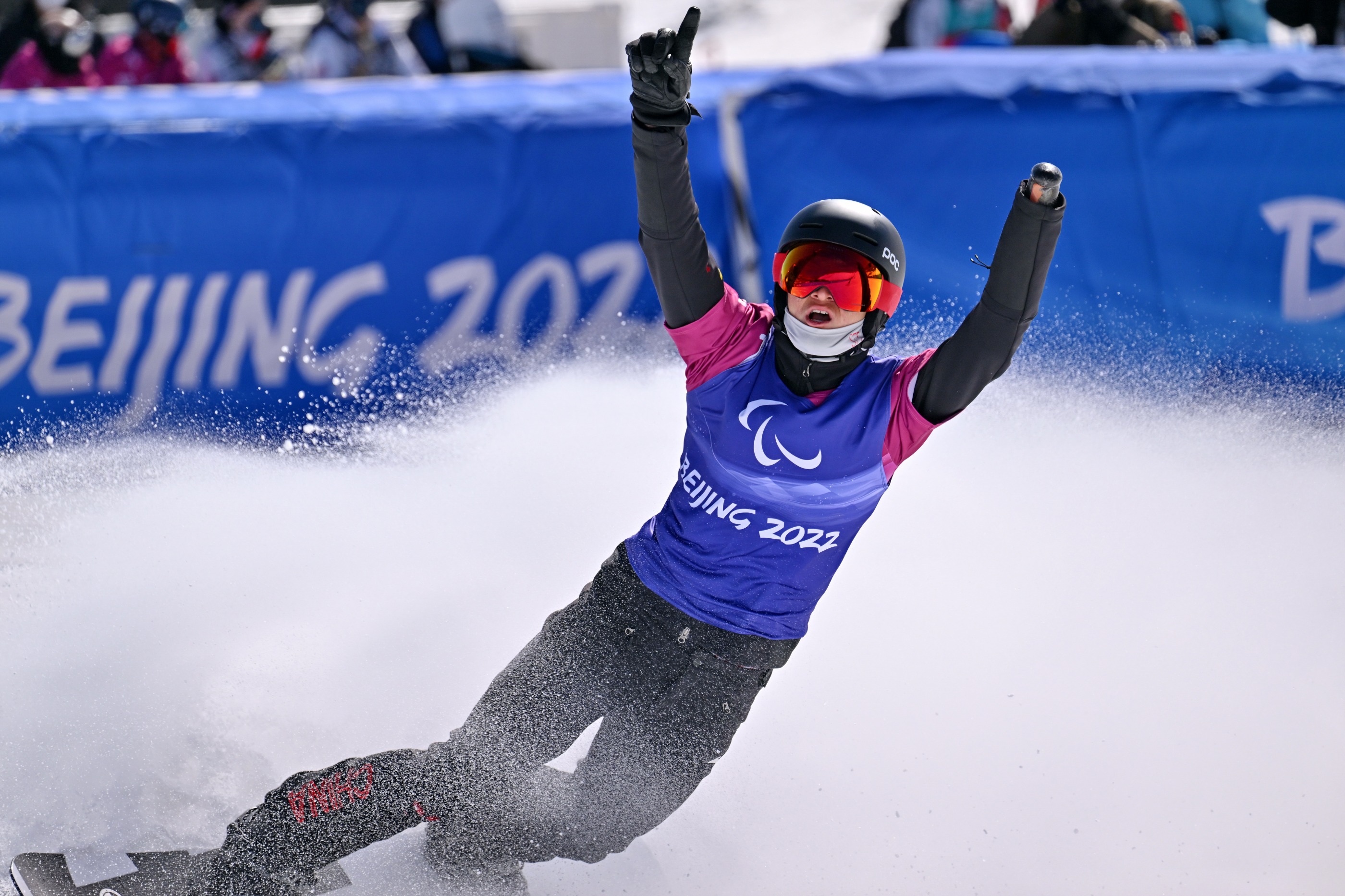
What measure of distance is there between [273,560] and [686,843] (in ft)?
5.99

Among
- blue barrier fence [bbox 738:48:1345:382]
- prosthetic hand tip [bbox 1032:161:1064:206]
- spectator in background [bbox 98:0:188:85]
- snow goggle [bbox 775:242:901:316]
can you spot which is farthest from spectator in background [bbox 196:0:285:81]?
prosthetic hand tip [bbox 1032:161:1064:206]

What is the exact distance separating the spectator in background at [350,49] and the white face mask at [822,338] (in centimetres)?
650

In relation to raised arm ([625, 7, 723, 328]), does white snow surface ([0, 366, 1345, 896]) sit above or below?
below

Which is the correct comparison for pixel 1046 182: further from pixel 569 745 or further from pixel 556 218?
pixel 556 218

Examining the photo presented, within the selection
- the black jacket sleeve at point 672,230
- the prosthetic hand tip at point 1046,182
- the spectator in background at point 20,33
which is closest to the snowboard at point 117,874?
the black jacket sleeve at point 672,230

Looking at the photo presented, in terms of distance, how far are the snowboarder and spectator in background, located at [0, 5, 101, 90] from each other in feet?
23.2

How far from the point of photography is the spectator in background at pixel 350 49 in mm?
8516

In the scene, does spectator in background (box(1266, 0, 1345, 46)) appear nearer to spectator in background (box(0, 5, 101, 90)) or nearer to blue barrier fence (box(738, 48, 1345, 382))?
blue barrier fence (box(738, 48, 1345, 382))

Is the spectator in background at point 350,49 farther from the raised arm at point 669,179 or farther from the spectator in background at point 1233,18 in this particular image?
the raised arm at point 669,179

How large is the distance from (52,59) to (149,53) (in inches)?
24.2

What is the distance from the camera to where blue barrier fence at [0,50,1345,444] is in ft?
16.7

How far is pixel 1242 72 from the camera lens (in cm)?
527

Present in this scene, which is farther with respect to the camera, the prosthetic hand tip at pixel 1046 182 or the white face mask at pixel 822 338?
the white face mask at pixel 822 338

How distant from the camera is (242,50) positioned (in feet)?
29.0
